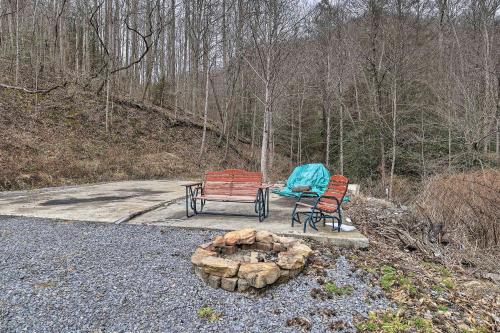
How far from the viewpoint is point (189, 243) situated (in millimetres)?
4457

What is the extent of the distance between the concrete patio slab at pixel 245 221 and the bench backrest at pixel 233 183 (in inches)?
16.8

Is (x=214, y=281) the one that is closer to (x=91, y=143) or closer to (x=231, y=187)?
(x=231, y=187)

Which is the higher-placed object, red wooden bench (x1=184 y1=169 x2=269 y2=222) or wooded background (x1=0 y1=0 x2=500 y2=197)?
wooded background (x1=0 y1=0 x2=500 y2=197)

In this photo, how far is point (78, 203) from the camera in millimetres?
7289

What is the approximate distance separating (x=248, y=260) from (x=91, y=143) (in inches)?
522

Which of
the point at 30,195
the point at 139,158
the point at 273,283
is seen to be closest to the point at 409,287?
the point at 273,283

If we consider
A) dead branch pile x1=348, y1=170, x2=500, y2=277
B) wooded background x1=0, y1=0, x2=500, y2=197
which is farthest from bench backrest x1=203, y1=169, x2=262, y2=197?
wooded background x1=0, y1=0, x2=500, y2=197

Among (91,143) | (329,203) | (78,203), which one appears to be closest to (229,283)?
(329,203)

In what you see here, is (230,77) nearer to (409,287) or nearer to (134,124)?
(134,124)

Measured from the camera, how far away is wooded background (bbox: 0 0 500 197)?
1220 cm

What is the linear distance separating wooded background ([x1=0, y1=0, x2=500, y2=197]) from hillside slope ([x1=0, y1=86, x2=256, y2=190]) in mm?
708

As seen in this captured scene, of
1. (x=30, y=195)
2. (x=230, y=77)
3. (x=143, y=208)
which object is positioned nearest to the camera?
(x=143, y=208)

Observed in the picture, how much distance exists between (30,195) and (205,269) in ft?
23.6

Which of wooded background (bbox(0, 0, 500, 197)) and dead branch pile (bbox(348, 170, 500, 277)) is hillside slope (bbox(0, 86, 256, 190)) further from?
dead branch pile (bbox(348, 170, 500, 277))
